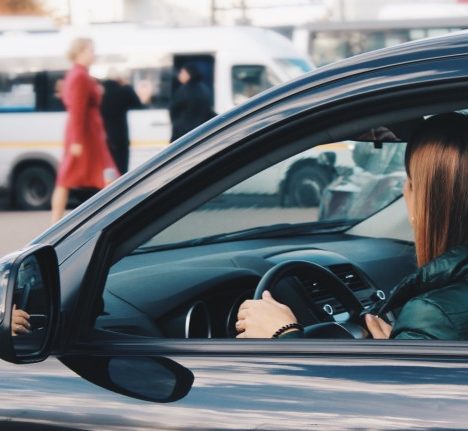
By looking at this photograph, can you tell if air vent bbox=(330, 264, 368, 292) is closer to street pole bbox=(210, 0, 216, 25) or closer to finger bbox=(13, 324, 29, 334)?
finger bbox=(13, 324, 29, 334)

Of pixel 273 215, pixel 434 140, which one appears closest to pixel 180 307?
pixel 434 140

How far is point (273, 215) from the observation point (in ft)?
12.4

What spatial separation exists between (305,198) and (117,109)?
874 cm

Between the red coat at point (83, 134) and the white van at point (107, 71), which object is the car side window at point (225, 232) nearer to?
the red coat at point (83, 134)

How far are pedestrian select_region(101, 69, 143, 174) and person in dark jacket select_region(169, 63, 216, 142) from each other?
18.7 inches

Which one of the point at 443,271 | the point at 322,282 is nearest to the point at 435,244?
the point at 443,271

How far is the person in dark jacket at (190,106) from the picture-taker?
1313 cm

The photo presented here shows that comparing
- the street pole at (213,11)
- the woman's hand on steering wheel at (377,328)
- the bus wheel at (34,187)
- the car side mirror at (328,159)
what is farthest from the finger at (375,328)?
the street pole at (213,11)

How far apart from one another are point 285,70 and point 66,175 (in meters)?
6.00

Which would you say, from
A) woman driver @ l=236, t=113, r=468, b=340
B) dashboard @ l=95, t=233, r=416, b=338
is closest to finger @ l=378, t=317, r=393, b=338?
woman driver @ l=236, t=113, r=468, b=340

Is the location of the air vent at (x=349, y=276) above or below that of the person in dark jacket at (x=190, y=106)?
below

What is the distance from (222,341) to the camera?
1.92 meters

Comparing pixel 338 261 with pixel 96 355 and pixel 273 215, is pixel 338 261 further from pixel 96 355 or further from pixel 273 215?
pixel 96 355

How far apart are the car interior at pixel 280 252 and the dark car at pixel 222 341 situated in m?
0.02
